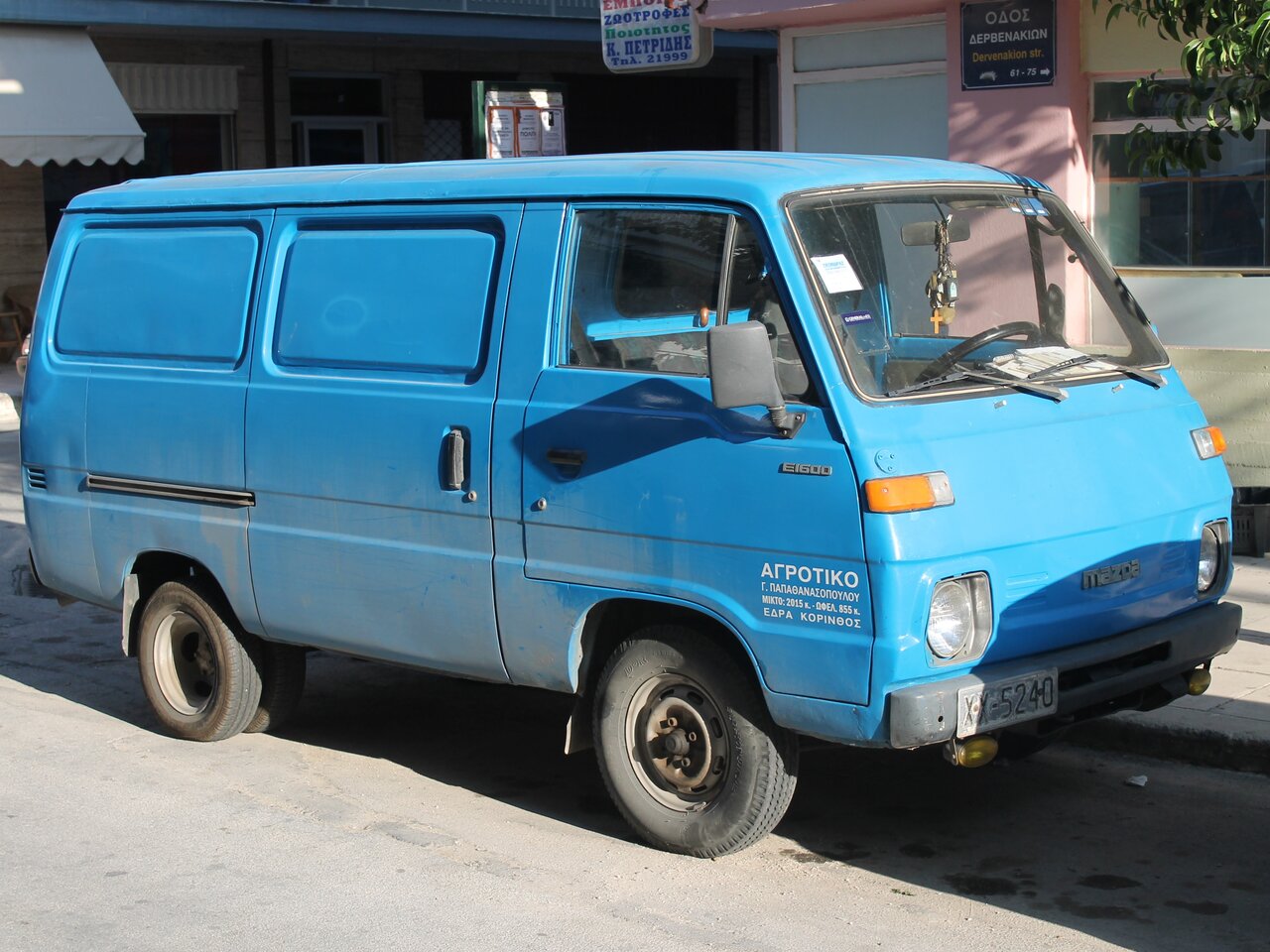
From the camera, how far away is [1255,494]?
1020 cm

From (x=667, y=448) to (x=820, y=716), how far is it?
0.96 metres

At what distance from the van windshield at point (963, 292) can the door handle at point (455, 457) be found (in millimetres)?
1396

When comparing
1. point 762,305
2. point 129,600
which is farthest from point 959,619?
point 129,600

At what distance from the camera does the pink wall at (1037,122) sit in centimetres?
1065

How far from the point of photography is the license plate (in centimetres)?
495

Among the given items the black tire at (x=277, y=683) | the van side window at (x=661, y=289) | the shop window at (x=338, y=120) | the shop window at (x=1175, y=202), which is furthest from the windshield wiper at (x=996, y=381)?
the shop window at (x=338, y=120)

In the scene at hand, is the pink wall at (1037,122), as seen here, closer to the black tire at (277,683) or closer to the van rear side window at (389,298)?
the van rear side window at (389,298)

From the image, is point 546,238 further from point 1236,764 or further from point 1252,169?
point 1252,169

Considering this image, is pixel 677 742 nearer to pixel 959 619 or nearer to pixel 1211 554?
pixel 959 619

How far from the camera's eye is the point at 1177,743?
259 inches

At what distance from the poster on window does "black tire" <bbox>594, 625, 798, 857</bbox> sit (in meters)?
7.29

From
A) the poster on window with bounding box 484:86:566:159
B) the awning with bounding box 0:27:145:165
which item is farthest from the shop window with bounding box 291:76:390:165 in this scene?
the poster on window with bounding box 484:86:566:159

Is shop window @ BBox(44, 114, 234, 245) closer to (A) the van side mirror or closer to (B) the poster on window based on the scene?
(B) the poster on window

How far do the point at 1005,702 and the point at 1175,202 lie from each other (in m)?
6.44
